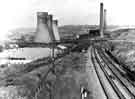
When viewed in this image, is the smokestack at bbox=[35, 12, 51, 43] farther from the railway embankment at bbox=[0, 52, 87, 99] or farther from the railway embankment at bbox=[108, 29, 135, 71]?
the railway embankment at bbox=[0, 52, 87, 99]

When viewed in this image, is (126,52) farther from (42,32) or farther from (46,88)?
(46,88)

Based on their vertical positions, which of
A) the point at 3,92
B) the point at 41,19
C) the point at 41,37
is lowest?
the point at 3,92

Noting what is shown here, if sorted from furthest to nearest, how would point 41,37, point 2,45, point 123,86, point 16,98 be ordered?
point 2,45
point 41,37
point 123,86
point 16,98

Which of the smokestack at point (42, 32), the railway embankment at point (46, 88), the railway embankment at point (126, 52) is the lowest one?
the railway embankment at point (46, 88)

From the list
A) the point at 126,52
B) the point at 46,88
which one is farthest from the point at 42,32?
the point at 46,88

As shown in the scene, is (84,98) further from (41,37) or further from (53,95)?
(41,37)

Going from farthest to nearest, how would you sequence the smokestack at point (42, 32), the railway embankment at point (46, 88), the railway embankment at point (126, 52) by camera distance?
the smokestack at point (42, 32) → the railway embankment at point (126, 52) → the railway embankment at point (46, 88)

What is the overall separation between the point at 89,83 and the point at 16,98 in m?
7.28

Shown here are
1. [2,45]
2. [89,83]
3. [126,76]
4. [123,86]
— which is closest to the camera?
[123,86]

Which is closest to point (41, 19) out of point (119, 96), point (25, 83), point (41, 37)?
point (41, 37)

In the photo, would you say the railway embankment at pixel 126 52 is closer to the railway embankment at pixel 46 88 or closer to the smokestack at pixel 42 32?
the railway embankment at pixel 46 88

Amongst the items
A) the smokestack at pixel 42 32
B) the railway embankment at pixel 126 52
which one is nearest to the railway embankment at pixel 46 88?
the railway embankment at pixel 126 52

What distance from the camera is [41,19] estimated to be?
3819cm

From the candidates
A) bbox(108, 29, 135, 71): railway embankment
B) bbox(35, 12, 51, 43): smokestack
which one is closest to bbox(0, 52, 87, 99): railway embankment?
bbox(108, 29, 135, 71): railway embankment
